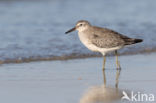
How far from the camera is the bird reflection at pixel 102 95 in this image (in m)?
6.75

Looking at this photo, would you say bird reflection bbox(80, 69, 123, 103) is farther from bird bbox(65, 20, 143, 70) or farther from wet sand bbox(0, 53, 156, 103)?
bird bbox(65, 20, 143, 70)

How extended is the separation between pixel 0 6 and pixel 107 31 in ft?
25.4

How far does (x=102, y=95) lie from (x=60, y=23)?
22.2ft

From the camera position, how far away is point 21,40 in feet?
37.2

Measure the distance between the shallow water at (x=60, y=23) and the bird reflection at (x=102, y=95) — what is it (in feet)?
9.21

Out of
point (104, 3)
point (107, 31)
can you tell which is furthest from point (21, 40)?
point (104, 3)

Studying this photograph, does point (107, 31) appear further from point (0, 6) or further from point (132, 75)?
point (0, 6)

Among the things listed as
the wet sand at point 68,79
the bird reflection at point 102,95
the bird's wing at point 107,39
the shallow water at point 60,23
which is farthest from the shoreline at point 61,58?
the bird reflection at point 102,95

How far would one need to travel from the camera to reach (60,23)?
1352 cm

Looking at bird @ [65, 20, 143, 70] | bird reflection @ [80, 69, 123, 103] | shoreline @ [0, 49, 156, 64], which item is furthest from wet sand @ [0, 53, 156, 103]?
bird @ [65, 20, 143, 70]

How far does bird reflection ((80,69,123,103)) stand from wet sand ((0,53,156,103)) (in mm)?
17

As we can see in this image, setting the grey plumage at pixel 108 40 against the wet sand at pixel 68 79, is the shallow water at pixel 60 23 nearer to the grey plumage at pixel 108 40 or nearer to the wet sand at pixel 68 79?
the wet sand at pixel 68 79

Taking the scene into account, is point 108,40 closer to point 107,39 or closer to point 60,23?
point 107,39

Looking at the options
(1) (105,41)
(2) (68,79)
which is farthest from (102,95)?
(1) (105,41)
